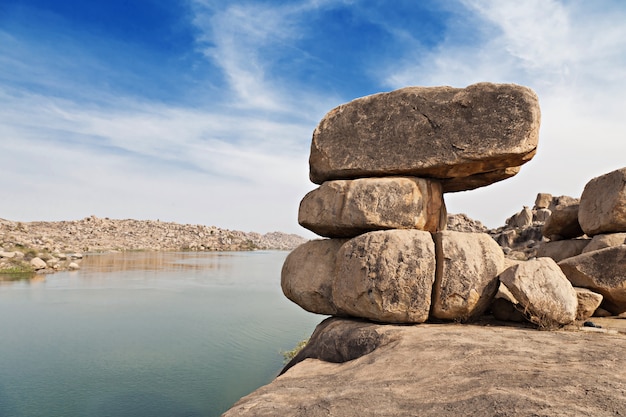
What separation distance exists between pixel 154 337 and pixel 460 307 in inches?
562

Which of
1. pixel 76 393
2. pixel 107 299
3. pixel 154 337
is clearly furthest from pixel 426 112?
pixel 107 299

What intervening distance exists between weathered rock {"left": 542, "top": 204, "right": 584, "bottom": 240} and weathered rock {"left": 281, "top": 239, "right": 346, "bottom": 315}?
8283 millimetres

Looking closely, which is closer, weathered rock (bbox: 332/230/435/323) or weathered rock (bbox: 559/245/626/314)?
weathered rock (bbox: 332/230/435/323)

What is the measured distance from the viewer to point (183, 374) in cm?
1330

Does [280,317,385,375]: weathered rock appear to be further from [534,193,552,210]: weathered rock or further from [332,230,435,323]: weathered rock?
[534,193,552,210]: weathered rock

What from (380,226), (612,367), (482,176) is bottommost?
(612,367)

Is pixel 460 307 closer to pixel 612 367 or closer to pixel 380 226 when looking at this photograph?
pixel 380 226

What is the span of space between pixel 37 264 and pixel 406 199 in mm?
43023

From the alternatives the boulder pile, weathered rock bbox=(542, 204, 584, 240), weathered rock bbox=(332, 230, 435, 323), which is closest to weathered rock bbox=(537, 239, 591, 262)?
weathered rock bbox=(542, 204, 584, 240)

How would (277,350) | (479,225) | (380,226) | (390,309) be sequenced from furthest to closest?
(479,225) → (277,350) → (380,226) → (390,309)

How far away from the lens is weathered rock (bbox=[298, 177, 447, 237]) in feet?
29.7

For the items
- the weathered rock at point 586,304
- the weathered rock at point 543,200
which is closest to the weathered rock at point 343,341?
the weathered rock at point 586,304

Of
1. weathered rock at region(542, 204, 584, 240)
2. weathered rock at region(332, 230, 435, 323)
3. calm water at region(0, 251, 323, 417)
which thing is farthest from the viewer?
weathered rock at region(542, 204, 584, 240)

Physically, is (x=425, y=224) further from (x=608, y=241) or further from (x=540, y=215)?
(x=540, y=215)
